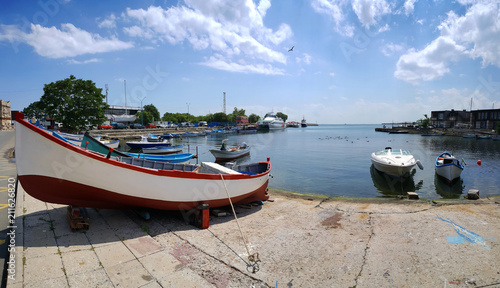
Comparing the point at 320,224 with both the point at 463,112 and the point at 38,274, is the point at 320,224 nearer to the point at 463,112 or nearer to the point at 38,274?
the point at 38,274

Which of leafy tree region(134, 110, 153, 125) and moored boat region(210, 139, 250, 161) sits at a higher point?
leafy tree region(134, 110, 153, 125)

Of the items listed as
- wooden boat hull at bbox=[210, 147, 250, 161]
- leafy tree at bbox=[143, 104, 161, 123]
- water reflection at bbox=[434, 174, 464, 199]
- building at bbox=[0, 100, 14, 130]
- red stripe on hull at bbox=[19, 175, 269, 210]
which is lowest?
water reflection at bbox=[434, 174, 464, 199]

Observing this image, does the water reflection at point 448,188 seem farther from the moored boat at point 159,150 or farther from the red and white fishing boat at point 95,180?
the moored boat at point 159,150

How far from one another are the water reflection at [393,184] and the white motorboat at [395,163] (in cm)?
48

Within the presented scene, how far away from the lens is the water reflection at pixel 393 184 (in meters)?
16.8

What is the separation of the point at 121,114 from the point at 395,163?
4902 inches

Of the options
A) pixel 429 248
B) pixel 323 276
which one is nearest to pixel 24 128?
pixel 323 276

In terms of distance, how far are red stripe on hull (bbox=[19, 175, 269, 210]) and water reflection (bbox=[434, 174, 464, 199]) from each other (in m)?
16.6

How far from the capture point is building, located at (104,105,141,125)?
10381 cm

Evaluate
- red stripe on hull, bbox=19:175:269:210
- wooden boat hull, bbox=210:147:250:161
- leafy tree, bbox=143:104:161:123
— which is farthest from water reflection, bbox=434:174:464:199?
leafy tree, bbox=143:104:161:123

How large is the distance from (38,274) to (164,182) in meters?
3.23

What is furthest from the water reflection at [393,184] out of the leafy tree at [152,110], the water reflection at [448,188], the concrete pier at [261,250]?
the leafy tree at [152,110]

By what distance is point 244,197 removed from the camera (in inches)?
377

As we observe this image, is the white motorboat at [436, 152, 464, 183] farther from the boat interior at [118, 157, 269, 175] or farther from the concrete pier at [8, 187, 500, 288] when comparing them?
the boat interior at [118, 157, 269, 175]
